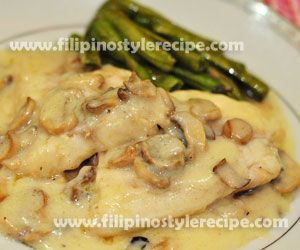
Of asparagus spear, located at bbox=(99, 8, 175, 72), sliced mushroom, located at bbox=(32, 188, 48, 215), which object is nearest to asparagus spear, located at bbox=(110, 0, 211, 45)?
asparagus spear, located at bbox=(99, 8, 175, 72)

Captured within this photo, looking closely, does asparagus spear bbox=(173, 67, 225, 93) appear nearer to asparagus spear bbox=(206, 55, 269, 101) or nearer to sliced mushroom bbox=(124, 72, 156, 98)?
asparagus spear bbox=(206, 55, 269, 101)

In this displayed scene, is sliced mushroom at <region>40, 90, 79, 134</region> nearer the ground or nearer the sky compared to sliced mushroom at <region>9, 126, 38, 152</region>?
nearer the sky

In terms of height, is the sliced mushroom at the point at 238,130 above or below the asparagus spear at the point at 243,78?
above

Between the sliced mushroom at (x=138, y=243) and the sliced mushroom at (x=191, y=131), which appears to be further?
the sliced mushroom at (x=191, y=131)

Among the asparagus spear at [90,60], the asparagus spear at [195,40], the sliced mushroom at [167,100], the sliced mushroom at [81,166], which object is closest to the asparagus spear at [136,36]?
the asparagus spear at [195,40]

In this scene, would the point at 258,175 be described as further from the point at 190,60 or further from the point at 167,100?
the point at 190,60

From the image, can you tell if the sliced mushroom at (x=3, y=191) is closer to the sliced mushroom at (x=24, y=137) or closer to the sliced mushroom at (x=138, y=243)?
the sliced mushroom at (x=24, y=137)
